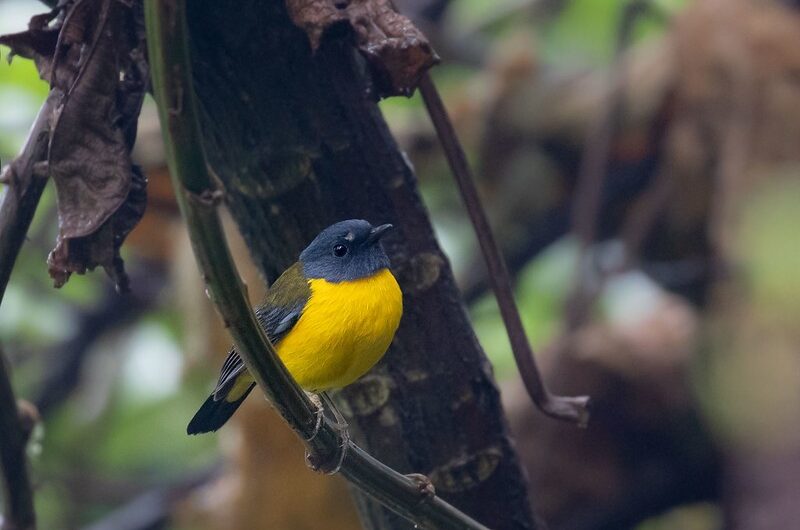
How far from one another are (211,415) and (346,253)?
1.44 feet

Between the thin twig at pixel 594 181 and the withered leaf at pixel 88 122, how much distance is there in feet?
6.94

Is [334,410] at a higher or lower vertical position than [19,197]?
lower

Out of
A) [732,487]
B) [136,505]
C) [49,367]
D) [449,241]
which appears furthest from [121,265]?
[49,367]

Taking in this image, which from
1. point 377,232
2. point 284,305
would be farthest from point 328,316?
point 377,232

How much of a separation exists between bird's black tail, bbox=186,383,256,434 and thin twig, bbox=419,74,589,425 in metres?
0.60

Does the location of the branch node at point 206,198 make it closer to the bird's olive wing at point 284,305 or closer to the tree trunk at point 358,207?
the tree trunk at point 358,207

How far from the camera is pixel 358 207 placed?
1999 millimetres

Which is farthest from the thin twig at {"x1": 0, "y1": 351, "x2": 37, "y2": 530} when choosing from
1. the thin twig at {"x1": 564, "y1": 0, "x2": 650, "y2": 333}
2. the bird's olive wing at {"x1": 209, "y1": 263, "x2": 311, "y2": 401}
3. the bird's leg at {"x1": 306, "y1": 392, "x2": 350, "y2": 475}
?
the thin twig at {"x1": 564, "y1": 0, "x2": 650, "y2": 333}

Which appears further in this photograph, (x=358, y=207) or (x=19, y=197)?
(x=358, y=207)

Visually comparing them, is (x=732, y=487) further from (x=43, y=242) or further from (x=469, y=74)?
(x=43, y=242)

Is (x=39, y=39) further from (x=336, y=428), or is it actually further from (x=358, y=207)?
(x=336, y=428)

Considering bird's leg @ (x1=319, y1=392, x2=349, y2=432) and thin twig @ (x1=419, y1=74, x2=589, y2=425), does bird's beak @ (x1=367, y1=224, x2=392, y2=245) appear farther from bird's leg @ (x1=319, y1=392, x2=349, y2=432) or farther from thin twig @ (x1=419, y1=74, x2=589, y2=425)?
bird's leg @ (x1=319, y1=392, x2=349, y2=432)

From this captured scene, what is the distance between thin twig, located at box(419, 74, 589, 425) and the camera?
2033 mm

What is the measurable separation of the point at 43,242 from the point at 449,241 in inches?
73.6
